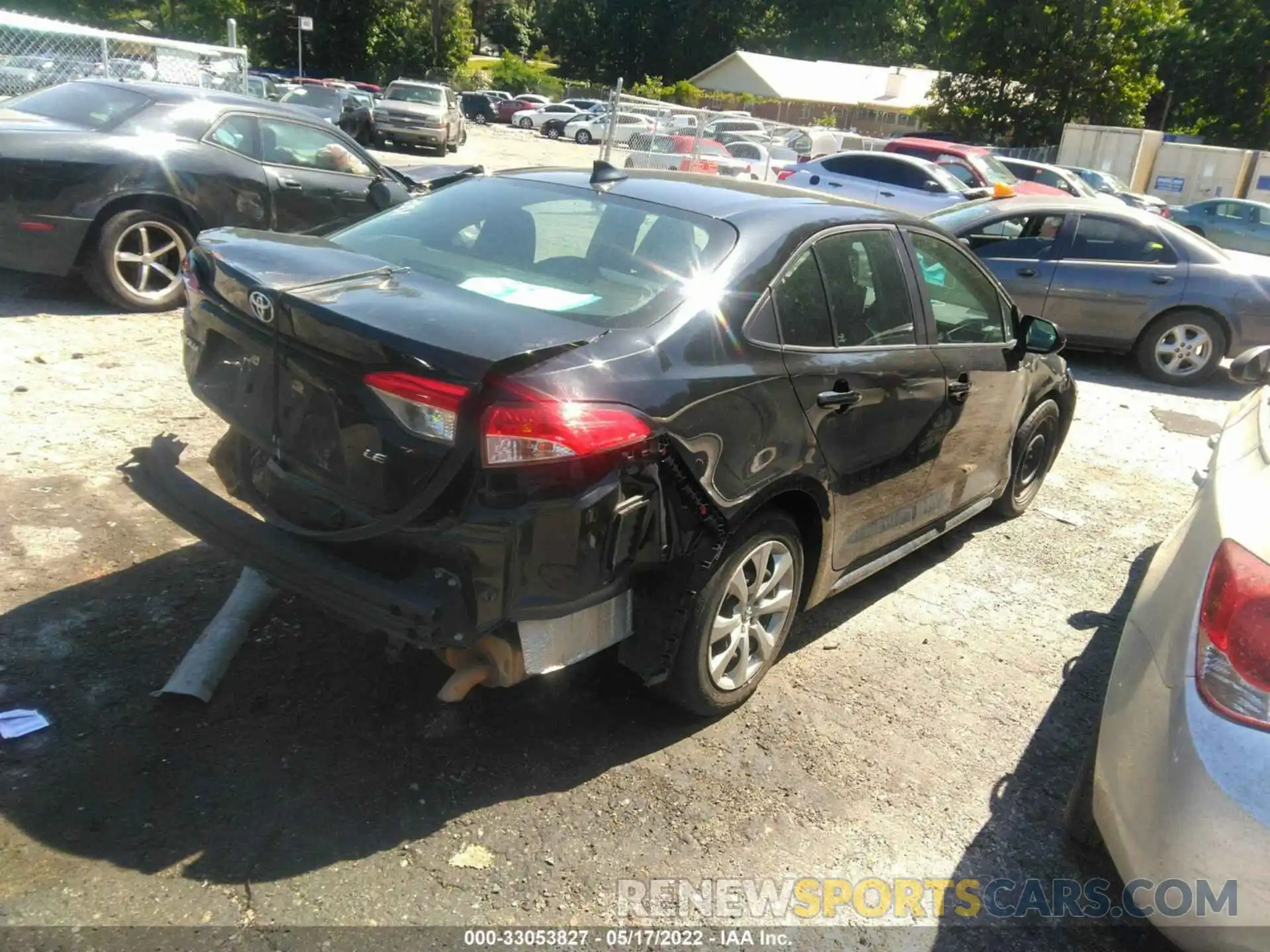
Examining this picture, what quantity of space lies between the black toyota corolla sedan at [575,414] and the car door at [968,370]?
2.4 inches

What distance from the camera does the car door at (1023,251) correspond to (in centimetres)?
945

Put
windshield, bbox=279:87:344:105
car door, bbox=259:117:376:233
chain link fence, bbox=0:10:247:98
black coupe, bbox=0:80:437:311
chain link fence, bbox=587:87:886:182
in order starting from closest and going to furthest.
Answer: black coupe, bbox=0:80:437:311 < car door, bbox=259:117:376:233 < chain link fence, bbox=0:10:247:98 < chain link fence, bbox=587:87:886:182 < windshield, bbox=279:87:344:105

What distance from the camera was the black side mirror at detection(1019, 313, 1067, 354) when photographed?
15.8 ft

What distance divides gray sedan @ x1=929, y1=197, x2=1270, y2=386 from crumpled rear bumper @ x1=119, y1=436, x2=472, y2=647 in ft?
26.6

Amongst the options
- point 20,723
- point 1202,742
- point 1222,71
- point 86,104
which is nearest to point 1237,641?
point 1202,742

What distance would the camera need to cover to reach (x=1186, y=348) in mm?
9328

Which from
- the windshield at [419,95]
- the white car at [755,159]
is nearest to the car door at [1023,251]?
the white car at [755,159]

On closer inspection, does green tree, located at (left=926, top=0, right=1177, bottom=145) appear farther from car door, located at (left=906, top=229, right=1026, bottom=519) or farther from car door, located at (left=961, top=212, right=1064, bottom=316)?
car door, located at (left=906, top=229, right=1026, bottom=519)

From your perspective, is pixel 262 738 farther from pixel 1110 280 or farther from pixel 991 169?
pixel 991 169

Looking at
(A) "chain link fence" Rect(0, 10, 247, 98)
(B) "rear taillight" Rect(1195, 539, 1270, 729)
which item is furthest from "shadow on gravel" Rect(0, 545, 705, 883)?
(A) "chain link fence" Rect(0, 10, 247, 98)

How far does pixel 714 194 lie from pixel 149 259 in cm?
515

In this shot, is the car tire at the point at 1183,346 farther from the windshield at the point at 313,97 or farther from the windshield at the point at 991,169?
the windshield at the point at 313,97

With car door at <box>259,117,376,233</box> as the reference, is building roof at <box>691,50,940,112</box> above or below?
above

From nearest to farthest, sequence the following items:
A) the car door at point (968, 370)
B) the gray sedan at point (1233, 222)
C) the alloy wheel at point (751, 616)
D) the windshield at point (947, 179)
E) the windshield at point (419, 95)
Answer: the alloy wheel at point (751, 616) → the car door at point (968, 370) → the windshield at point (947, 179) → the gray sedan at point (1233, 222) → the windshield at point (419, 95)
